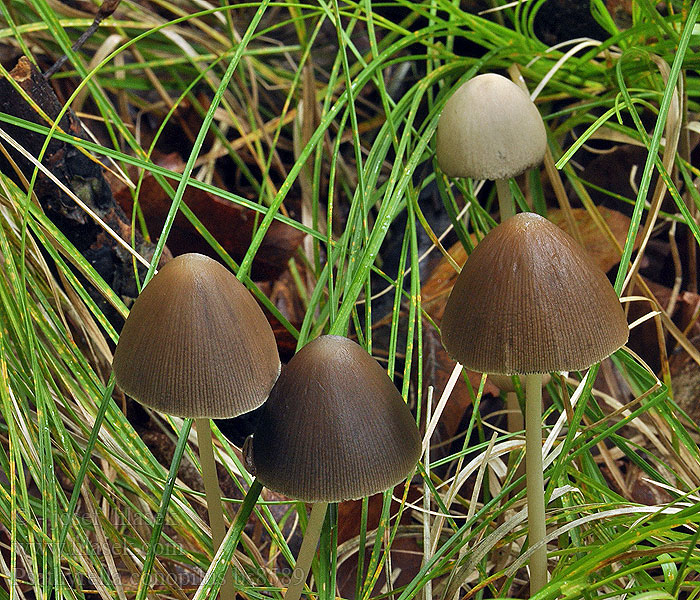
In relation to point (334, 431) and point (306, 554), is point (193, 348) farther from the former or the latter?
point (306, 554)

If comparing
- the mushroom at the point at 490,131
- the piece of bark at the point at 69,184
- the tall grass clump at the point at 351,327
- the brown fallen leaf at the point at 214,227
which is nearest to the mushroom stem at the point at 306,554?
the tall grass clump at the point at 351,327

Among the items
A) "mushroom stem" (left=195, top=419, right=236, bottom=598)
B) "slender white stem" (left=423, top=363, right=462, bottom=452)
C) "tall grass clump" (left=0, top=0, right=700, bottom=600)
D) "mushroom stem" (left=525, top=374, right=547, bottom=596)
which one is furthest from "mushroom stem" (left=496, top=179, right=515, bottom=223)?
"mushroom stem" (left=195, top=419, right=236, bottom=598)

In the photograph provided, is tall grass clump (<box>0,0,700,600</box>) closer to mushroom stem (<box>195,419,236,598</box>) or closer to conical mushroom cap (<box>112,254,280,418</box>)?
mushroom stem (<box>195,419,236,598</box>)

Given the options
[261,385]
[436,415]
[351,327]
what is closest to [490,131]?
[436,415]

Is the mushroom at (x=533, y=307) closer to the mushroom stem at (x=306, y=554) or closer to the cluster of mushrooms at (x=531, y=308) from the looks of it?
the cluster of mushrooms at (x=531, y=308)

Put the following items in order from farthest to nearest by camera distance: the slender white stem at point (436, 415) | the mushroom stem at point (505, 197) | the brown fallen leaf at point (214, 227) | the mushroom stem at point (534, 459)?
the brown fallen leaf at point (214, 227), the mushroom stem at point (505, 197), the slender white stem at point (436, 415), the mushroom stem at point (534, 459)
